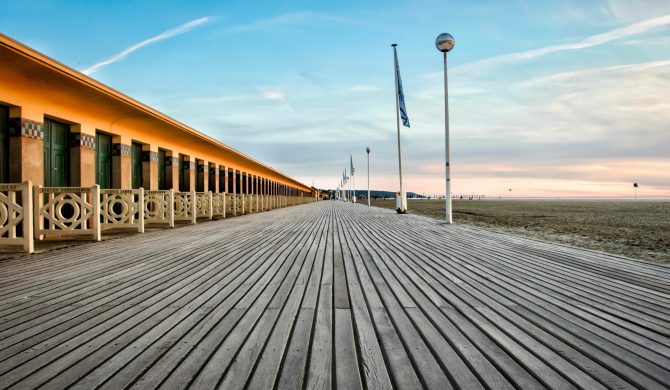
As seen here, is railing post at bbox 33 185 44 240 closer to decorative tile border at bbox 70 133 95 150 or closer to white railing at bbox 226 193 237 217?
decorative tile border at bbox 70 133 95 150

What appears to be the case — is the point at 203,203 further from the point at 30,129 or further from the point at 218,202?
the point at 30,129

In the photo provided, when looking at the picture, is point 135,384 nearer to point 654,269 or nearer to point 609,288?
point 609,288

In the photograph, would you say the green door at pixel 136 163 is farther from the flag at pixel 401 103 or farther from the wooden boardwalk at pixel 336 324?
the flag at pixel 401 103

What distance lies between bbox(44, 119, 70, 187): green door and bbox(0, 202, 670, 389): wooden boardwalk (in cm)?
710

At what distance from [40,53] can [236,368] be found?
924 cm

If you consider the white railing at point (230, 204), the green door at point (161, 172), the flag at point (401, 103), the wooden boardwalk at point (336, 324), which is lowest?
the wooden boardwalk at point (336, 324)

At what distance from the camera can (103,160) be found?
13789 mm

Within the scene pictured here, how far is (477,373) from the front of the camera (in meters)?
2.05

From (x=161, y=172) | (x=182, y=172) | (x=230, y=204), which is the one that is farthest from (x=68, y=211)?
(x=230, y=204)

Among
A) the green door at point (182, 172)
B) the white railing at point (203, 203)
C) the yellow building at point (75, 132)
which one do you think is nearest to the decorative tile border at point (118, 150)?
the yellow building at point (75, 132)

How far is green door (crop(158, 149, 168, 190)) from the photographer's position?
17830 millimetres

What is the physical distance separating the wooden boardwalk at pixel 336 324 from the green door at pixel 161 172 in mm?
13141

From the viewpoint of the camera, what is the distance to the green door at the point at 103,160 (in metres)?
13.4


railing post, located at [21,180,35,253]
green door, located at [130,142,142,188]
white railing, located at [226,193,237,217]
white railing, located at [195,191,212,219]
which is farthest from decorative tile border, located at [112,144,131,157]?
railing post, located at [21,180,35,253]
